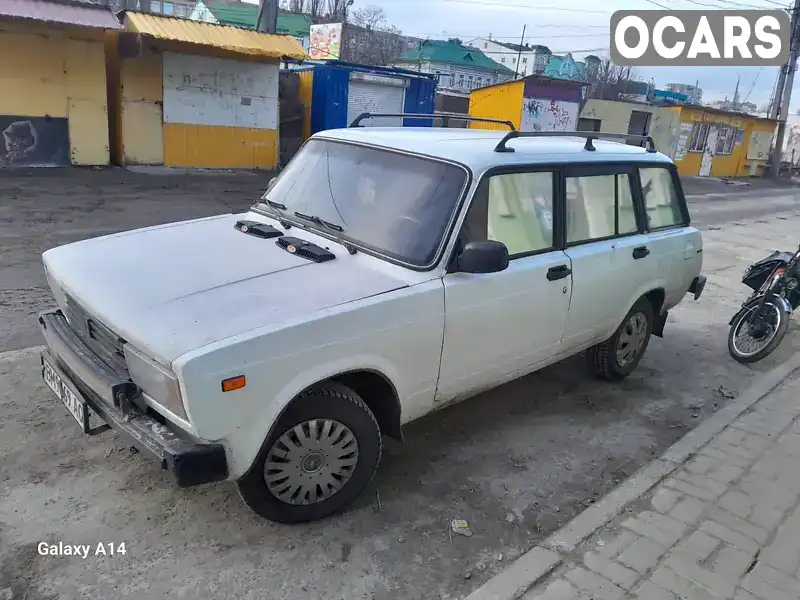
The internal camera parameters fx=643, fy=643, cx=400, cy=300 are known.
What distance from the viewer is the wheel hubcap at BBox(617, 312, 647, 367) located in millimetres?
5207

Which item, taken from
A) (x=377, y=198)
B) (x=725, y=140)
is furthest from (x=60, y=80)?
(x=725, y=140)

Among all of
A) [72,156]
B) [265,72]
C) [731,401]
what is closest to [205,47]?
[265,72]

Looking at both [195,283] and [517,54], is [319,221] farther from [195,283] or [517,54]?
[517,54]

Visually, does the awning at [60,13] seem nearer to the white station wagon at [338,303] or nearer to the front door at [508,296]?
the white station wagon at [338,303]

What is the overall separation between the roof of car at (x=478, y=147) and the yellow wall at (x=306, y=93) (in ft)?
47.7

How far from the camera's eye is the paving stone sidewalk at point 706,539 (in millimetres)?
2979

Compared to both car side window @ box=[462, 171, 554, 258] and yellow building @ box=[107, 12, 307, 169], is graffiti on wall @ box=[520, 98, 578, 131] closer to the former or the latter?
yellow building @ box=[107, 12, 307, 169]

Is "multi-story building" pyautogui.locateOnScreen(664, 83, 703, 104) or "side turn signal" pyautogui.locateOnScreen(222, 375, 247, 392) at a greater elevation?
"multi-story building" pyautogui.locateOnScreen(664, 83, 703, 104)

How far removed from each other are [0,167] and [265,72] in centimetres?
662

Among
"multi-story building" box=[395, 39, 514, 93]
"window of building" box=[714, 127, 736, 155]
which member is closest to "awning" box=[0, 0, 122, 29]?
"window of building" box=[714, 127, 736, 155]

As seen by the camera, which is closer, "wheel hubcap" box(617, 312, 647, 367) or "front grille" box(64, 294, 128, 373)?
"front grille" box(64, 294, 128, 373)

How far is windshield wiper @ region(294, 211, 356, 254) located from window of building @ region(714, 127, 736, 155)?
33.0 metres

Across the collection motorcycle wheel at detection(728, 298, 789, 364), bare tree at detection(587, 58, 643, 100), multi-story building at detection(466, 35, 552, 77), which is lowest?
motorcycle wheel at detection(728, 298, 789, 364)

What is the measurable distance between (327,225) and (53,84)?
41.7ft
